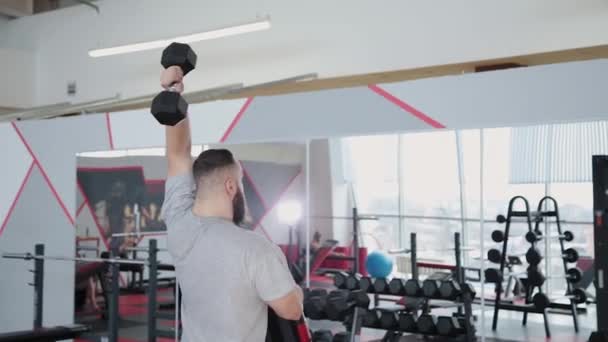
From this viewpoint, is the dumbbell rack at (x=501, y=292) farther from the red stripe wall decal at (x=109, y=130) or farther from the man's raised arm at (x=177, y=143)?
the man's raised arm at (x=177, y=143)

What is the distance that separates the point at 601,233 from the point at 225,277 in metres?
3.47

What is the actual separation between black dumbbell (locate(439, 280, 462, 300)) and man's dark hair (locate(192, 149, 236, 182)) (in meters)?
3.43

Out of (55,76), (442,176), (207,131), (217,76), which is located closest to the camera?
(442,176)

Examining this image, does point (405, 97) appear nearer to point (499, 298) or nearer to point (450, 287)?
point (450, 287)

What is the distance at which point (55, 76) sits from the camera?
9.44 metres

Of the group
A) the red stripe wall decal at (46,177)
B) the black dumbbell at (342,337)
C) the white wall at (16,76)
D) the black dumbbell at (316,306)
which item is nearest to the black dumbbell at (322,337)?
the black dumbbell at (342,337)

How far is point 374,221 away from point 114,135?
7.57 feet

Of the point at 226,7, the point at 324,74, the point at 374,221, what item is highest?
the point at 226,7

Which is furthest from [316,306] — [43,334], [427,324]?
[43,334]

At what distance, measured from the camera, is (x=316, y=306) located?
4.61 m

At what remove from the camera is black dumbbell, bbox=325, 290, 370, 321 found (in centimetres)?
424

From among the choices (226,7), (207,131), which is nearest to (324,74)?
(226,7)

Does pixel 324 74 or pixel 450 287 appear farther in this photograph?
pixel 324 74

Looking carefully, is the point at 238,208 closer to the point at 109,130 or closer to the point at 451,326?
the point at 451,326
